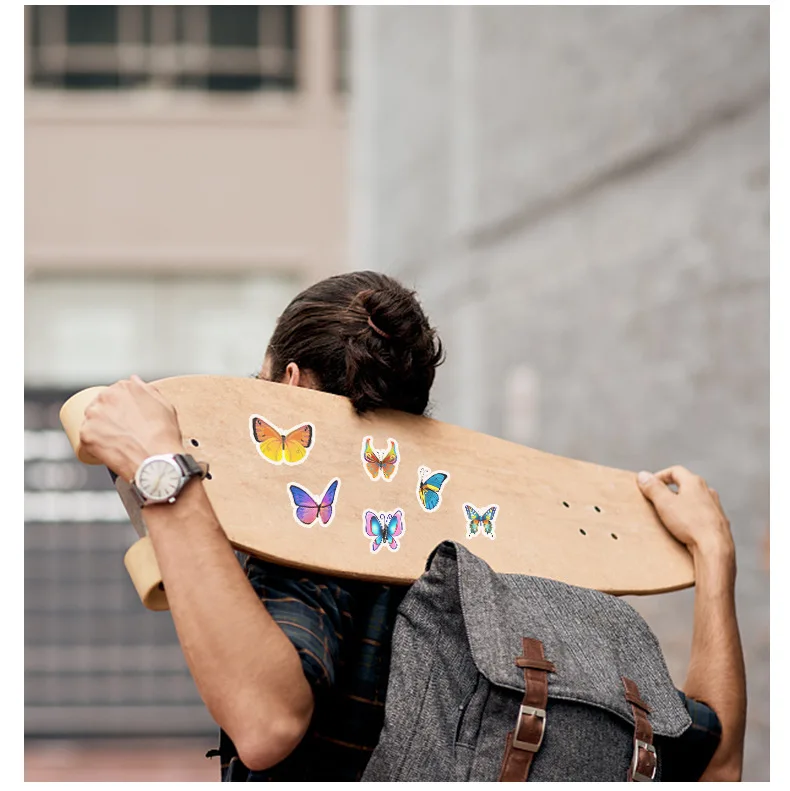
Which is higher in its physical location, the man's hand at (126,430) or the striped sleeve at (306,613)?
the man's hand at (126,430)

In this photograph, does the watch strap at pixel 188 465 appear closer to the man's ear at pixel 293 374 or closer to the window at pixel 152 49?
the man's ear at pixel 293 374

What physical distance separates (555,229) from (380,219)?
3.83m

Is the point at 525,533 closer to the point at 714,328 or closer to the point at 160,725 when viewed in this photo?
the point at 714,328

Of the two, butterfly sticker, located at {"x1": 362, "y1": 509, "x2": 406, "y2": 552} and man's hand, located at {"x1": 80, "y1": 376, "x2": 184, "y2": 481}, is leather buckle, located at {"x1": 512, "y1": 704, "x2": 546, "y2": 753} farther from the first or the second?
man's hand, located at {"x1": 80, "y1": 376, "x2": 184, "y2": 481}

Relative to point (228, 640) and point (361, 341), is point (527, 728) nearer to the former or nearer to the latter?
point (228, 640)

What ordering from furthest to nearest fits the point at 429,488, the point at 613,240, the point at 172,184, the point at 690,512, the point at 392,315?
the point at 172,184 → the point at 613,240 → the point at 690,512 → the point at 429,488 → the point at 392,315

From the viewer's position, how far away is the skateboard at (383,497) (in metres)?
1.40

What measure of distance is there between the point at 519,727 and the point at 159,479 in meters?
0.51

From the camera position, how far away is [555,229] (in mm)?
5414

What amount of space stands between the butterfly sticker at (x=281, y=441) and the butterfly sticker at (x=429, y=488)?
0.19m

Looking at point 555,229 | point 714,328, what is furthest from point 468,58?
point 714,328

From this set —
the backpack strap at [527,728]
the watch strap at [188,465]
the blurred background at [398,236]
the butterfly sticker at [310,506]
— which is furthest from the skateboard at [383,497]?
the blurred background at [398,236]

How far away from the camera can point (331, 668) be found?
1.24 m

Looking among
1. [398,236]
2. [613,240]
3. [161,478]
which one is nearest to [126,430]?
[161,478]
